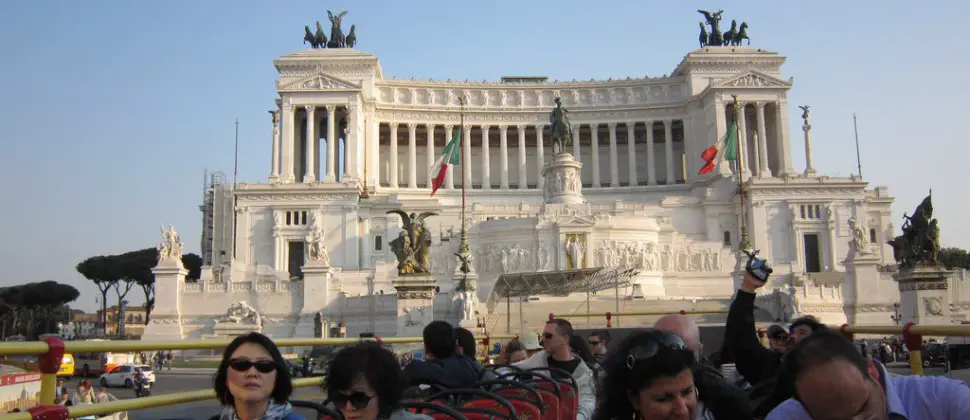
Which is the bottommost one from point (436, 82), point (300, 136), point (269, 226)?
point (269, 226)

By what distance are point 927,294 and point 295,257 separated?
161 ft

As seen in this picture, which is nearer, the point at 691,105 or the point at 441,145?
the point at 691,105

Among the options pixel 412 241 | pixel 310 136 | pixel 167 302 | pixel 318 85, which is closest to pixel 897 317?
pixel 412 241

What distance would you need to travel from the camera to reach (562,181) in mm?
62750

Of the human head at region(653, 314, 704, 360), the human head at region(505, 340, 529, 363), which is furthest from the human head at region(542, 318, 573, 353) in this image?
the human head at region(505, 340, 529, 363)

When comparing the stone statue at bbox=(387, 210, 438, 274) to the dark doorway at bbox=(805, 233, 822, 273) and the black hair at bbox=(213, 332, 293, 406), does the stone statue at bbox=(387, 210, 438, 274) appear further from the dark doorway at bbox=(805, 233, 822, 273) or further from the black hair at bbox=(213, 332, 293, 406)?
the dark doorway at bbox=(805, 233, 822, 273)

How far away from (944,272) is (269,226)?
168 feet

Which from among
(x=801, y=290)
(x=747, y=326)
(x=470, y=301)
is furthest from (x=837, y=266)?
(x=747, y=326)

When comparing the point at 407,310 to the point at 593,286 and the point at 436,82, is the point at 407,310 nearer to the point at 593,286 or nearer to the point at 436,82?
the point at 593,286

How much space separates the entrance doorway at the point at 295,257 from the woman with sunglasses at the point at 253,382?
67.2 metres

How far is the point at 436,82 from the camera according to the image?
298ft

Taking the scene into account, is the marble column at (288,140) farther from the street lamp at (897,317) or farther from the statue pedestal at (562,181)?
the street lamp at (897,317)

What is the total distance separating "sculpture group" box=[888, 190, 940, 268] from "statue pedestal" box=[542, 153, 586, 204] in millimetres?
28651

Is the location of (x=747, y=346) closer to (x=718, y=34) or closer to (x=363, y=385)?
(x=363, y=385)
